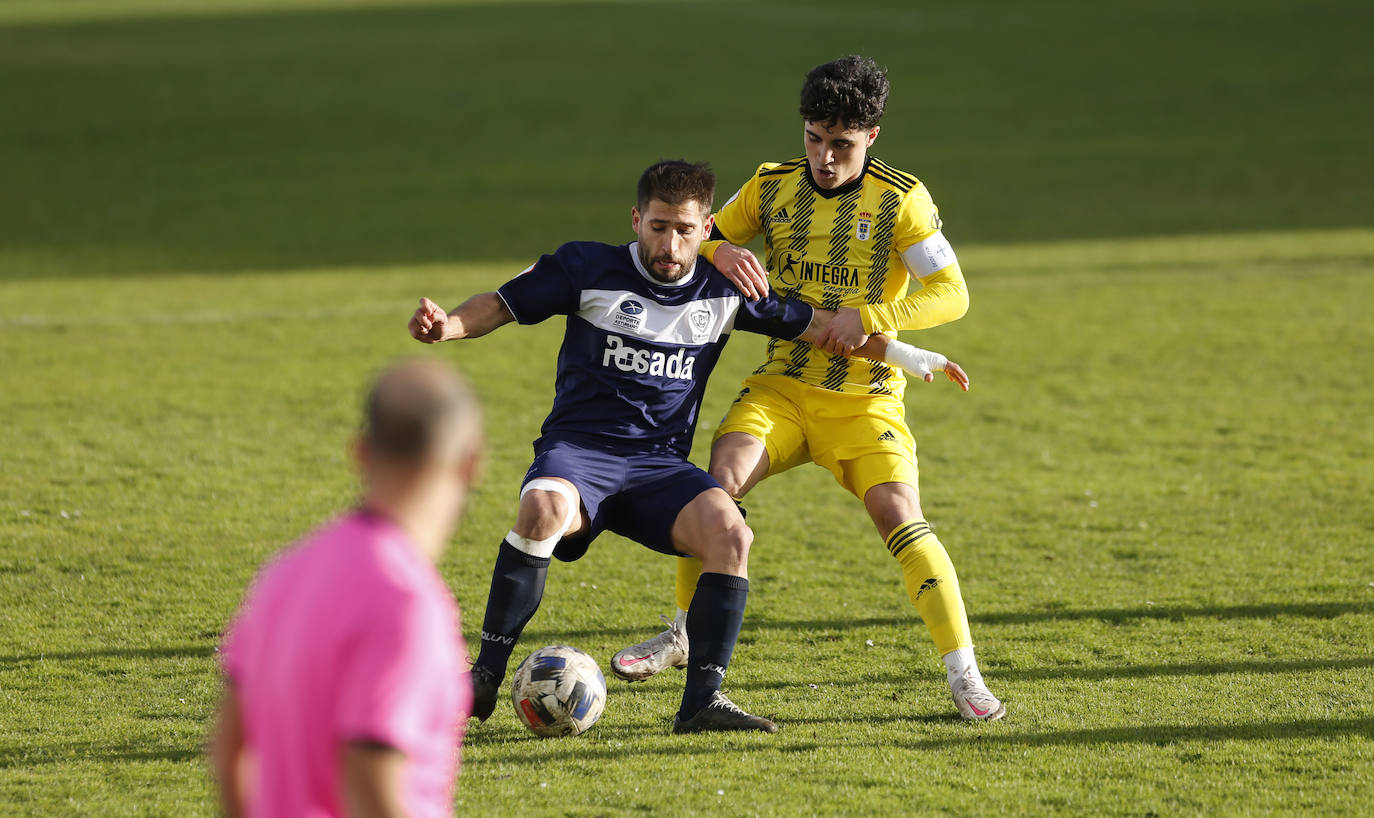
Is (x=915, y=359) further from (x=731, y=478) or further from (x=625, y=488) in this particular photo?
(x=625, y=488)

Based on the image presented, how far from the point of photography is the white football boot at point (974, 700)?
4.88 meters

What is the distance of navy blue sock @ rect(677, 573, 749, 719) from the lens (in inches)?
188

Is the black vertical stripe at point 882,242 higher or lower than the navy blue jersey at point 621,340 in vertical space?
higher

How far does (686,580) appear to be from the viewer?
18.3 ft

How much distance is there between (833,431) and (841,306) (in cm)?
53

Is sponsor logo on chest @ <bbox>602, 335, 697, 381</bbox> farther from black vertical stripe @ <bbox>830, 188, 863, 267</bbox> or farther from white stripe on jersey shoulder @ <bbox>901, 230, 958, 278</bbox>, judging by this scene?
white stripe on jersey shoulder @ <bbox>901, 230, 958, 278</bbox>

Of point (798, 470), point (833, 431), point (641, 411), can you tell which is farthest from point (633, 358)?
point (798, 470)

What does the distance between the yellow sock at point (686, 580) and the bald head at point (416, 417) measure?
11.1 feet

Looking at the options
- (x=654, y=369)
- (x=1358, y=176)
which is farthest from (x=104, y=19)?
(x=654, y=369)

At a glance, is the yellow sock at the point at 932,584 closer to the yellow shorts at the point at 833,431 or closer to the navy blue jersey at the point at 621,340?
the yellow shorts at the point at 833,431

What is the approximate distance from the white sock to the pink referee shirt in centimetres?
310

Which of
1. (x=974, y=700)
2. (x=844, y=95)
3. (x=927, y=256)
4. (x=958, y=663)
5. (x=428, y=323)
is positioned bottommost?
(x=974, y=700)

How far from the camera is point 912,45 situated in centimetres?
3575

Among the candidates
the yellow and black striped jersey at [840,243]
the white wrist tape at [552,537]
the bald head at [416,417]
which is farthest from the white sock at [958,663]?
the bald head at [416,417]
